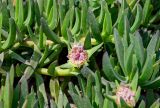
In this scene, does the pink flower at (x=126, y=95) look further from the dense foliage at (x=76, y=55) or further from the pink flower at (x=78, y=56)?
the pink flower at (x=78, y=56)

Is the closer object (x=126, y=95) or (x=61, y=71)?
(x=126, y=95)

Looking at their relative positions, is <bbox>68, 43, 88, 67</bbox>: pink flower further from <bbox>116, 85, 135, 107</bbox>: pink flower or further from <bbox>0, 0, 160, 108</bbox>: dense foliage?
<bbox>116, 85, 135, 107</bbox>: pink flower

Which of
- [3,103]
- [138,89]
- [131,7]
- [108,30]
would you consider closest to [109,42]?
[108,30]

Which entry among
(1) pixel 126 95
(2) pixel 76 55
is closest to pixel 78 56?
(2) pixel 76 55

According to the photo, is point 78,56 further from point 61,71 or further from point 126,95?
point 126,95

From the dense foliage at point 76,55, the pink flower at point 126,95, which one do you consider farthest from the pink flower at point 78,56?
→ the pink flower at point 126,95

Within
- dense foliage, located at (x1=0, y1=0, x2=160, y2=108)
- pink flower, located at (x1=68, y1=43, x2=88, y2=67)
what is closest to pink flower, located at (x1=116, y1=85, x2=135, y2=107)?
dense foliage, located at (x1=0, y1=0, x2=160, y2=108)

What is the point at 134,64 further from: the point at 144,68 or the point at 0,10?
the point at 0,10

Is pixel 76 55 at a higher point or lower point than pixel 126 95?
higher
